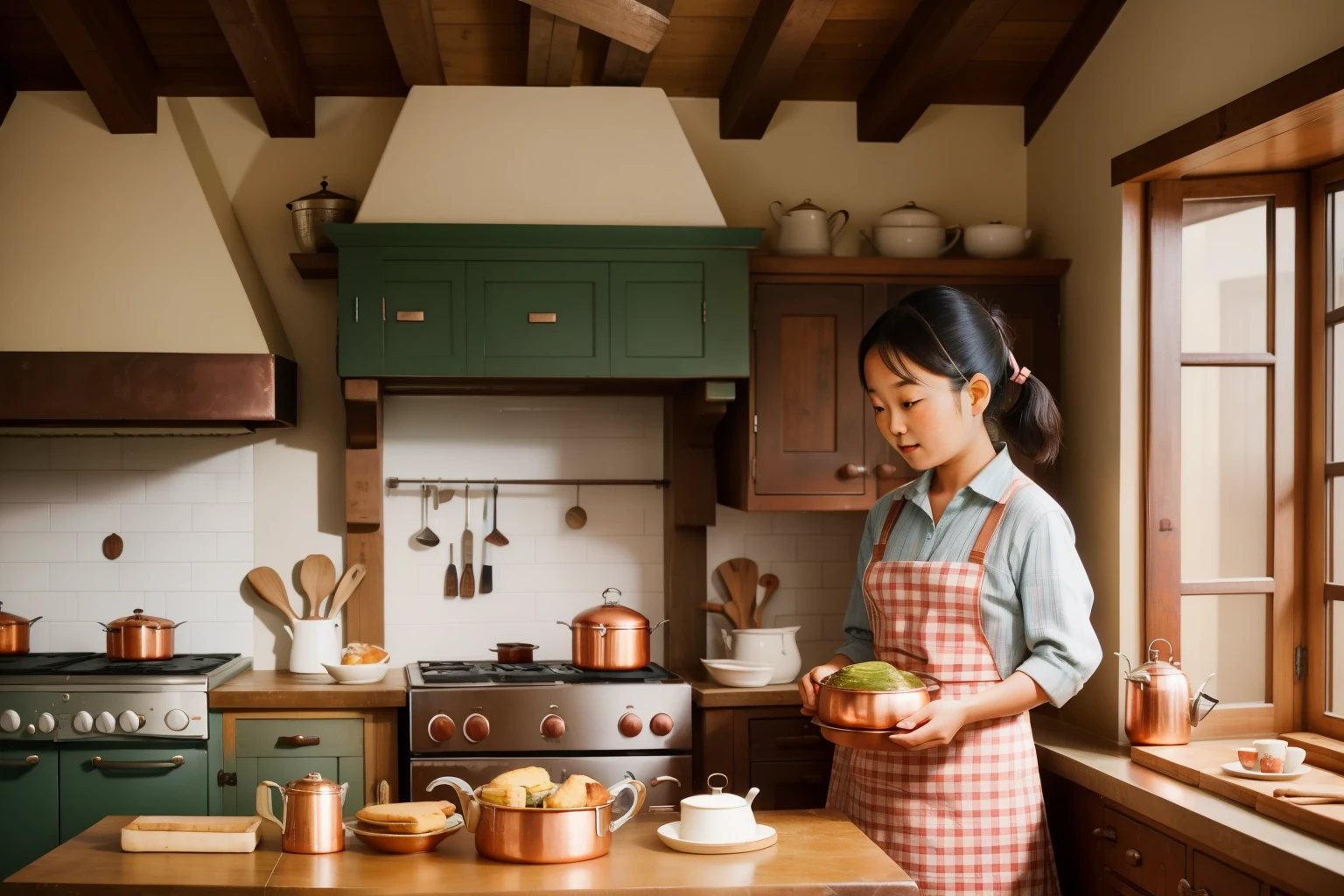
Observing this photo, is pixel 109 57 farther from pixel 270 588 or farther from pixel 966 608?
pixel 966 608

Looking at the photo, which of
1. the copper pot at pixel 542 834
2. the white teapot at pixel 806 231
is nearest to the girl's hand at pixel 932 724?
the copper pot at pixel 542 834

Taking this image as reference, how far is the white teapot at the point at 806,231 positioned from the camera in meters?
4.07

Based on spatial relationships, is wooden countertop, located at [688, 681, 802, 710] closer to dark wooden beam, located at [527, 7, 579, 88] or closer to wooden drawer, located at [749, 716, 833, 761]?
wooden drawer, located at [749, 716, 833, 761]

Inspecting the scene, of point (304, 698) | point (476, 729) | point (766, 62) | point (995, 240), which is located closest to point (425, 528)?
point (304, 698)

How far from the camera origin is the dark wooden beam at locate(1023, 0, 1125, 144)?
380 cm

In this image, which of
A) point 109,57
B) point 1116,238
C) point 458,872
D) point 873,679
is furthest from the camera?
point 109,57

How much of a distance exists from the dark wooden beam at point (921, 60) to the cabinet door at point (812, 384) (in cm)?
71

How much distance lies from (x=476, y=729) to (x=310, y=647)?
753 mm

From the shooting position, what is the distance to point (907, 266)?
400cm

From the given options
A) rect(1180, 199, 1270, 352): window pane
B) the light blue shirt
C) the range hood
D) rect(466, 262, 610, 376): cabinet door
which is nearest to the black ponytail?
the light blue shirt

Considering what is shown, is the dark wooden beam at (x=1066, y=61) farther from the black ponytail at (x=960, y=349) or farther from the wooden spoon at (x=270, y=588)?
the wooden spoon at (x=270, y=588)

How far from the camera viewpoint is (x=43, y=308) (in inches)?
149

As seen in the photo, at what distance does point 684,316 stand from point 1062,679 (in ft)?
5.95

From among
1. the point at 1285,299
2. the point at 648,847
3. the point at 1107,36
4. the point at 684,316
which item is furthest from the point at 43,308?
the point at 1285,299
